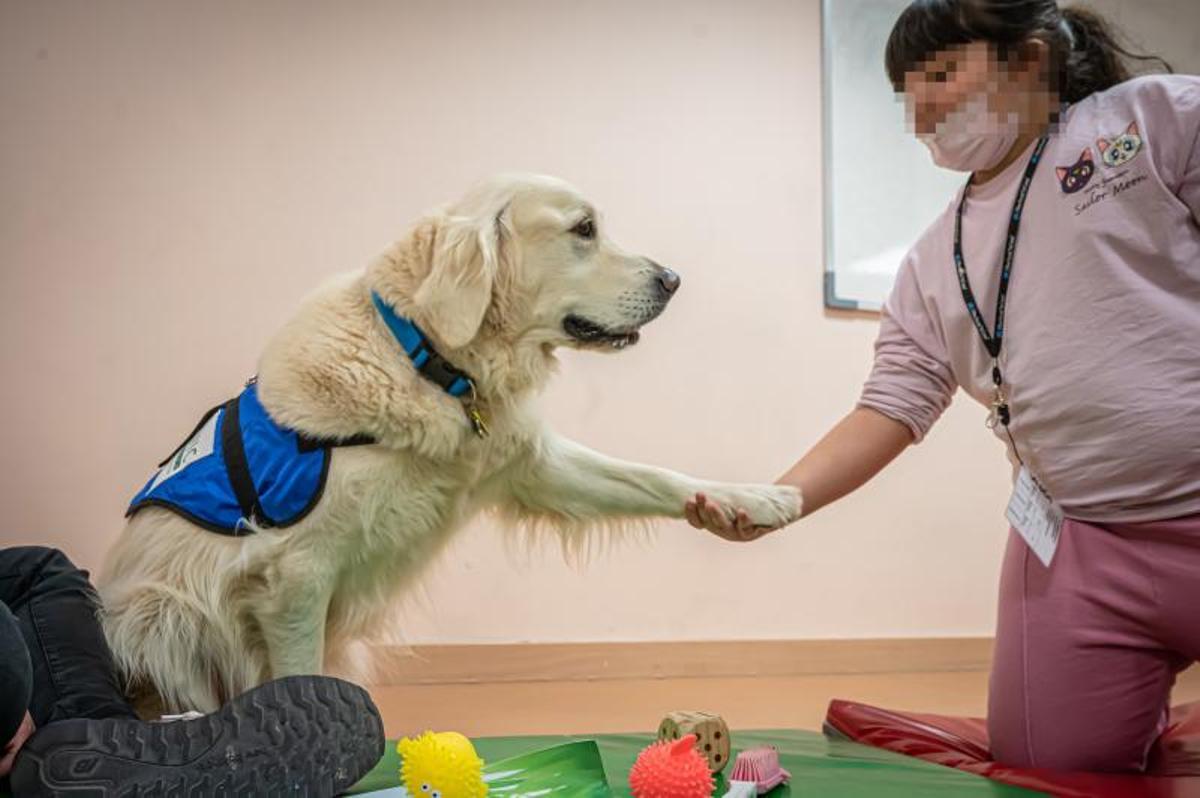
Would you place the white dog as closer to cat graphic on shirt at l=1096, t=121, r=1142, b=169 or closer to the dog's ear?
the dog's ear

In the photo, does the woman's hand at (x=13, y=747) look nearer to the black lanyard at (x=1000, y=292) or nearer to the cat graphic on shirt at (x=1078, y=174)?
the black lanyard at (x=1000, y=292)

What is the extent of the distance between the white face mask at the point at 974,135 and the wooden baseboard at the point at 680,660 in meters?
1.82

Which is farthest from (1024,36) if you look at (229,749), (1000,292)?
(229,749)

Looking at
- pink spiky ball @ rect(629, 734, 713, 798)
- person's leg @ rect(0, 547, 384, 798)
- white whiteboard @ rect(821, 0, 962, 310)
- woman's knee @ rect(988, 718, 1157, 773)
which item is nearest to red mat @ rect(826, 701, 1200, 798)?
woman's knee @ rect(988, 718, 1157, 773)

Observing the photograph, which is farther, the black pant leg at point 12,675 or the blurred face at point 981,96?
the blurred face at point 981,96

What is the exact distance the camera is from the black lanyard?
1470 millimetres

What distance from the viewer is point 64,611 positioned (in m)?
1.29

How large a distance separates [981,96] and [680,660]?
192cm

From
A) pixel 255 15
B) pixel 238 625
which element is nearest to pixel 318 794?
pixel 238 625

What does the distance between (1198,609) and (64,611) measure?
1.41 metres

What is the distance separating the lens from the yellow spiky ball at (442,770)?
1.03 metres

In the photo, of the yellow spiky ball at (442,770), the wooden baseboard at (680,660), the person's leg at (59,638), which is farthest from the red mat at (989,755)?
the wooden baseboard at (680,660)

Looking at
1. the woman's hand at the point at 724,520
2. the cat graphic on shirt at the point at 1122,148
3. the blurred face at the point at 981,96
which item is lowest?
the woman's hand at the point at 724,520

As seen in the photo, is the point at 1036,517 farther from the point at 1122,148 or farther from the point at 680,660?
the point at 680,660
